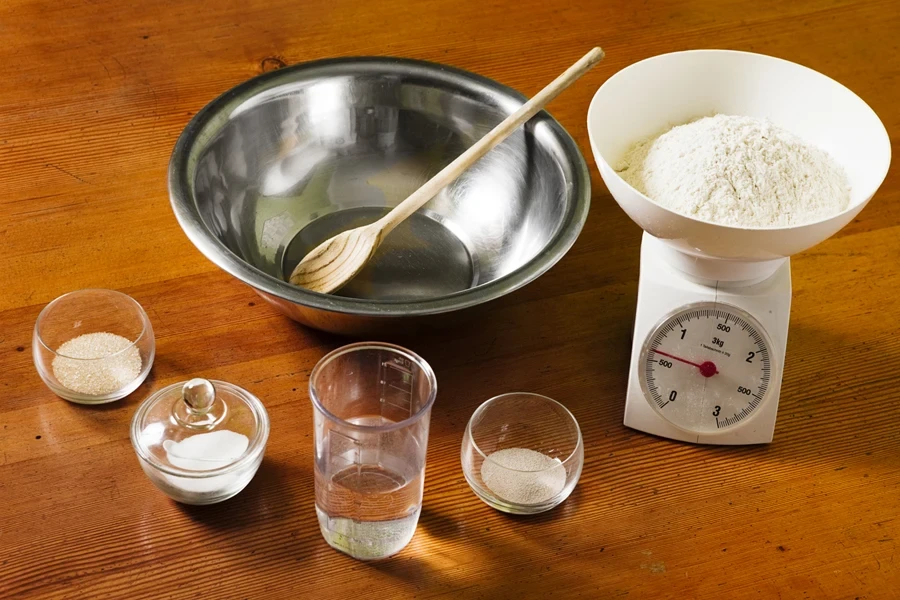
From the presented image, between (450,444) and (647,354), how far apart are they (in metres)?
0.19

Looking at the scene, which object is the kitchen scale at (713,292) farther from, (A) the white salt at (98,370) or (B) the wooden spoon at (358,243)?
(A) the white salt at (98,370)

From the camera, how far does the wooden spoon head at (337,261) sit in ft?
2.98

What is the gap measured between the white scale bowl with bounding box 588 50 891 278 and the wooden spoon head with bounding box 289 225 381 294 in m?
0.23

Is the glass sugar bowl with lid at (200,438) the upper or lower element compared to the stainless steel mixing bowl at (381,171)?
lower

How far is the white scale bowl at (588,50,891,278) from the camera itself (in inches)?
30.5

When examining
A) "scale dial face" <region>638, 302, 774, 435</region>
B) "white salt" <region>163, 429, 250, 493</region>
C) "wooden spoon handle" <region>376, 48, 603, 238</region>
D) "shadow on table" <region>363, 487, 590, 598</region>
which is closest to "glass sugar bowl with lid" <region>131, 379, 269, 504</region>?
"white salt" <region>163, 429, 250, 493</region>

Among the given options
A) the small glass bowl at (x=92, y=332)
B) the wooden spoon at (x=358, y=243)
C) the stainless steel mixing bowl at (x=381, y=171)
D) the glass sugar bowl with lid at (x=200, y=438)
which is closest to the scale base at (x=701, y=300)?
the stainless steel mixing bowl at (x=381, y=171)

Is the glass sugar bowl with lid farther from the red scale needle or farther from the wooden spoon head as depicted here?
the red scale needle

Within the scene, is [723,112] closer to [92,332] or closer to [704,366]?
[704,366]

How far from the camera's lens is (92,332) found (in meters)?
0.92

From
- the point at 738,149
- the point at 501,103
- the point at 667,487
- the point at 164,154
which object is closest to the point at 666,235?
the point at 738,149

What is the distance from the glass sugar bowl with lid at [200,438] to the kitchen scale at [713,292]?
1.12ft

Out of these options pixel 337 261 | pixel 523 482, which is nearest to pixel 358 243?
pixel 337 261

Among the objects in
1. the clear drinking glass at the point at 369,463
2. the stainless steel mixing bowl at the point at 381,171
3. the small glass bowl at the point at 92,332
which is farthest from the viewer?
the stainless steel mixing bowl at the point at 381,171
